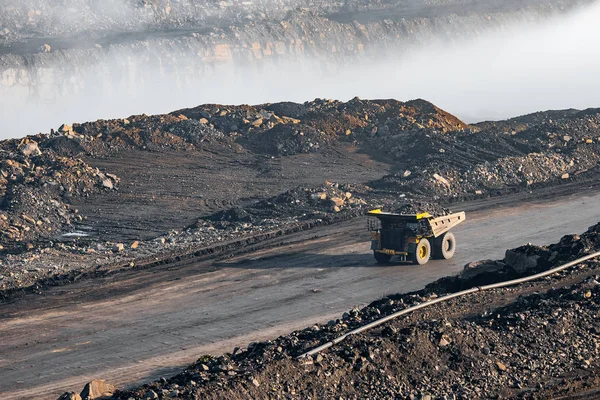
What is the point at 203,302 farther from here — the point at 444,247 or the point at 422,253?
the point at 444,247

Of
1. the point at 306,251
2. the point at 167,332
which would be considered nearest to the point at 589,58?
the point at 306,251

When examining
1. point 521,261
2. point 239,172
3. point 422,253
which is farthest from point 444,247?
point 239,172

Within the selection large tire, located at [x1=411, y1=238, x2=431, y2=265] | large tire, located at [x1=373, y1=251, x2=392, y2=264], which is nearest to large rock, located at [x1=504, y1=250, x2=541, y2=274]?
large tire, located at [x1=411, y1=238, x2=431, y2=265]

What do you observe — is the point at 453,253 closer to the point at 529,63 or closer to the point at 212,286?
the point at 212,286

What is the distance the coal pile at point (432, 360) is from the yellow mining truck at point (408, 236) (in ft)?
26.2

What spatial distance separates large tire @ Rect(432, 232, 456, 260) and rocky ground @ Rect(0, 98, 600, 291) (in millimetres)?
1579

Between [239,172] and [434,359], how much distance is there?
29.2 m

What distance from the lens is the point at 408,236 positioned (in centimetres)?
2839

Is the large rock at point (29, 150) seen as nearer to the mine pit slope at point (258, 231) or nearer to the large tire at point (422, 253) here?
the mine pit slope at point (258, 231)

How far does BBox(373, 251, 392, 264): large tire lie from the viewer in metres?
29.0

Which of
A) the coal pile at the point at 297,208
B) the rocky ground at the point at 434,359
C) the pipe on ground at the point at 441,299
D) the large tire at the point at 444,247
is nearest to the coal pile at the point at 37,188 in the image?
the coal pile at the point at 297,208

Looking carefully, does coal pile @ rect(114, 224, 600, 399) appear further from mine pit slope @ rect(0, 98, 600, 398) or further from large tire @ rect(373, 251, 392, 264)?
large tire @ rect(373, 251, 392, 264)

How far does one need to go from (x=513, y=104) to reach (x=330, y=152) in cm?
4521

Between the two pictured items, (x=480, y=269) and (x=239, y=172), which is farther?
(x=239, y=172)
